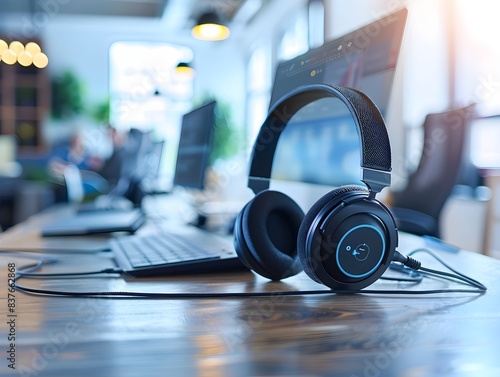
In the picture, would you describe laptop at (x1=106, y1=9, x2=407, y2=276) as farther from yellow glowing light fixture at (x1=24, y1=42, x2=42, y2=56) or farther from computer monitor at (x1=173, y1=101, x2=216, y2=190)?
yellow glowing light fixture at (x1=24, y1=42, x2=42, y2=56)

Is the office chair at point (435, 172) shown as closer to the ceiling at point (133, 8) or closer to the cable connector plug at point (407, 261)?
the cable connector plug at point (407, 261)

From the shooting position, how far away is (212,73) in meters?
7.73

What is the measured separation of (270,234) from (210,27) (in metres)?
3.70

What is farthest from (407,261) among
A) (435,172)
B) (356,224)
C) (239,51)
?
(239,51)

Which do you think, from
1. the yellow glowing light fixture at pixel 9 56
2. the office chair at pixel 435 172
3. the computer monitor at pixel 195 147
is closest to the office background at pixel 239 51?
the yellow glowing light fixture at pixel 9 56

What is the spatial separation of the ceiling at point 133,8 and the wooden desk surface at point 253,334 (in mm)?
5902

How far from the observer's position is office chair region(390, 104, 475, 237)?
1.95 metres

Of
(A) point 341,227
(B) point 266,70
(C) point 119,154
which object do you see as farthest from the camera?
(B) point 266,70

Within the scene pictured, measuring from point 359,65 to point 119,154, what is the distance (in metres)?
3.45

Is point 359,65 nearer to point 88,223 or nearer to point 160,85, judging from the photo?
point 88,223

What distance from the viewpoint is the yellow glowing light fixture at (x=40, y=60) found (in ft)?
22.1

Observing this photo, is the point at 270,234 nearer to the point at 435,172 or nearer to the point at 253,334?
the point at 253,334

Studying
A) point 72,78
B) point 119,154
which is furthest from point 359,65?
point 72,78

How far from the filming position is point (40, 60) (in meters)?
6.77
